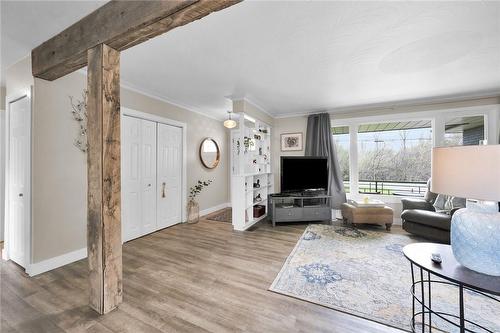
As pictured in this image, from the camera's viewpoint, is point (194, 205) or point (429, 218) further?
point (194, 205)

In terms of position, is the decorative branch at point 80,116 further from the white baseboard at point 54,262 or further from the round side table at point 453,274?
the round side table at point 453,274

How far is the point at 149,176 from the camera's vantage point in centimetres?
368

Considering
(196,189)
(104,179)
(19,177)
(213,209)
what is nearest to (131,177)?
(19,177)

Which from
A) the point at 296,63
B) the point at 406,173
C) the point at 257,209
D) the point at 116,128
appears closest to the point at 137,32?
the point at 116,128

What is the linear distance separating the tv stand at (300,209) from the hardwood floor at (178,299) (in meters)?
1.18

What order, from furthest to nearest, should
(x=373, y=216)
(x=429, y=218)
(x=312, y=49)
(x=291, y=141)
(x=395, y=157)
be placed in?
(x=291, y=141) < (x=395, y=157) < (x=373, y=216) < (x=429, y=218) < (x=312, y=49)

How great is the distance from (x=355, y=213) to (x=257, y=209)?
1896 millimetres

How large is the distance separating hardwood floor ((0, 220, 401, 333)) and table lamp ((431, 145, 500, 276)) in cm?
85

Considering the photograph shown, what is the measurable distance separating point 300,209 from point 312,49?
2895mm

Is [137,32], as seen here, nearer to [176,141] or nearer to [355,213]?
[176,141]

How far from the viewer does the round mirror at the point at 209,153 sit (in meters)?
4.91

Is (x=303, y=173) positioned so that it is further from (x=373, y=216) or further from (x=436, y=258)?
(x=436, y=258)

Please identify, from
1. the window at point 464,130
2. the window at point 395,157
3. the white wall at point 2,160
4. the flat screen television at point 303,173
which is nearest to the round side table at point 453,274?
the flat screen television at point 303,173

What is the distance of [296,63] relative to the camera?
8.48 ft
